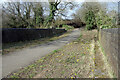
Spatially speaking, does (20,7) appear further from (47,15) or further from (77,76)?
(77,76)

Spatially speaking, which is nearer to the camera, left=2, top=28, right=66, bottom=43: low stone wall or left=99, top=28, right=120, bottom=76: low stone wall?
left=99, top=28, right=120, bottom=76: low stone wall

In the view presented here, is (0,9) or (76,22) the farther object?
(76,22)

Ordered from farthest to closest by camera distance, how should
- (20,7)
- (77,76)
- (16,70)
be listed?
(20,7) < (16,70) < (77,76)

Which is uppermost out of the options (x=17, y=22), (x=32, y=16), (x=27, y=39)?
(x=32, y=16)

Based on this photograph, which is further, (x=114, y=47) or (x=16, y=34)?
(x=16, y=34)

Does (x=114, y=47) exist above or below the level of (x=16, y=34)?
below

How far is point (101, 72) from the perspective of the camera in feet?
12.8

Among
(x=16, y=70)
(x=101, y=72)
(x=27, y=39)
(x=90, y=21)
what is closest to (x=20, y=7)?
(x=27, y=39)

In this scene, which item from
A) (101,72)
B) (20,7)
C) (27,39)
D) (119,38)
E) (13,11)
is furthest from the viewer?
(20,7)

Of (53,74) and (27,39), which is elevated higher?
(27,39)

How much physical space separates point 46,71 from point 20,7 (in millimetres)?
20573

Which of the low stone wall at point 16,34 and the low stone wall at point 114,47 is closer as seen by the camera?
the low stone wall at point 114,47

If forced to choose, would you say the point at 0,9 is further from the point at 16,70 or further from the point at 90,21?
the point at 90,21

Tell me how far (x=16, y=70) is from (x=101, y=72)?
304 cm
